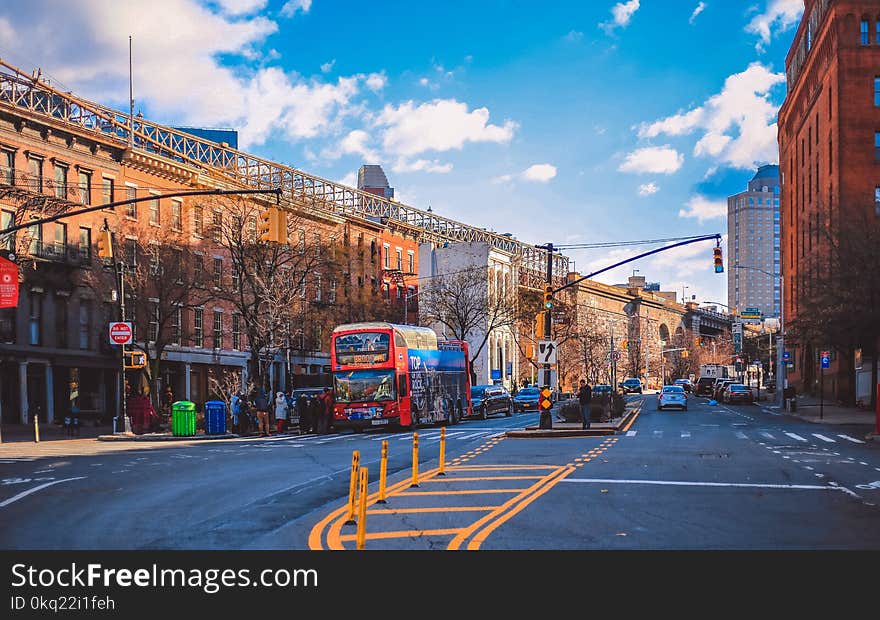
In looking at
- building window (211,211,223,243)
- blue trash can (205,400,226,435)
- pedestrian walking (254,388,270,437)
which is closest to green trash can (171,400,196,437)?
blue trash can (205,400,226,435)

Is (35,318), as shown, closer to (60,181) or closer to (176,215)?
(60,181)

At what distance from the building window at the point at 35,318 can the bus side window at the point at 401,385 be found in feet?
60.7

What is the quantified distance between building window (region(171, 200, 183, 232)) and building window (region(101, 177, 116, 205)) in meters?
3.80

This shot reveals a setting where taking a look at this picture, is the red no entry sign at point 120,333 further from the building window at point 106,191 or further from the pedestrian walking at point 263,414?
the building window at point 106,191

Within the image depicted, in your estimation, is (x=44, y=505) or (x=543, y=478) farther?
(x=543, y=478)

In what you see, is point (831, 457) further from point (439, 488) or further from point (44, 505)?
point (44, 505)

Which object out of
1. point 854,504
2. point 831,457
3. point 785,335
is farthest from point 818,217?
point 854,504

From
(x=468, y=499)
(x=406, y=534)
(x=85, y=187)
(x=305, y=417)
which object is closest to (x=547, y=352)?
(x=305, y=417)

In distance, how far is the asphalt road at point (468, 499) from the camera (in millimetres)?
13938

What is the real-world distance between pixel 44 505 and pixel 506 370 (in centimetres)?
8993

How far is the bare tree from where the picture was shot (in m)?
84.2

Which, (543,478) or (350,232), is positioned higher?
(350,232)

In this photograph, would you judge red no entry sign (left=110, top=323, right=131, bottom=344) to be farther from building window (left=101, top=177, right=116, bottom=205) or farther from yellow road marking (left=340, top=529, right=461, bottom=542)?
yellow road marking (left=340, top=529, right=461, bottom=542)

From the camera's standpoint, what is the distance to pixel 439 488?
2009cm
